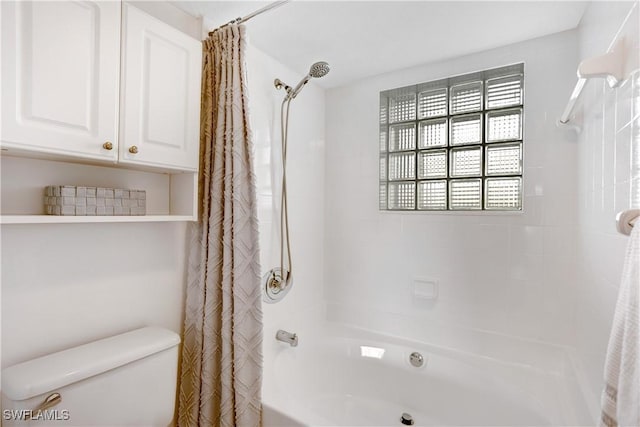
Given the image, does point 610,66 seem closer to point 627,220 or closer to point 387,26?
point 627,220

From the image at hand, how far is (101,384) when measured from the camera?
1052 mm

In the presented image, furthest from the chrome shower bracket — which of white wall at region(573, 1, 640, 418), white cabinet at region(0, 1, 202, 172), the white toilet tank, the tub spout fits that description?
white wall at region(573, 1, 640, 418)

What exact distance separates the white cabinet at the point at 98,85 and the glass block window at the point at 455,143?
4.34ft

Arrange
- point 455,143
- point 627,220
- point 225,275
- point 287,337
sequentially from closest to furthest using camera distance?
point 627,220 → point 225,275 → point 287,337 → point 455,143

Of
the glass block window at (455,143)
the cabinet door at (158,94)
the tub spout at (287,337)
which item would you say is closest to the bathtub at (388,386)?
the tub spout at (287,337)

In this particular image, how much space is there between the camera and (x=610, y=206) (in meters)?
1.08

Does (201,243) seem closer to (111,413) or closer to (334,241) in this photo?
(111,413)

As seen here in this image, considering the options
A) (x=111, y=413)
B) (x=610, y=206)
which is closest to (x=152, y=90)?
(x=111, y=413)

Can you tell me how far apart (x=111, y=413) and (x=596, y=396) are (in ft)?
5.64

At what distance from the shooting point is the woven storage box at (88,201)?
1.01 m

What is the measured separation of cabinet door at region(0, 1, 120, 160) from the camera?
2.84 feet

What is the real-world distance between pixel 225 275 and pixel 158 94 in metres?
0.76

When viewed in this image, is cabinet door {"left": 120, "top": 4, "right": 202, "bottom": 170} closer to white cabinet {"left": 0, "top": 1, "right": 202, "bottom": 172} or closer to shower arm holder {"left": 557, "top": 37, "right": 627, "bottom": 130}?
white cabinet {"left": 0, "top": 1, "right": 202, "bottom": 172}

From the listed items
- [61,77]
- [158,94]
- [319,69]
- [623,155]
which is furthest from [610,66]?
[61,77]
